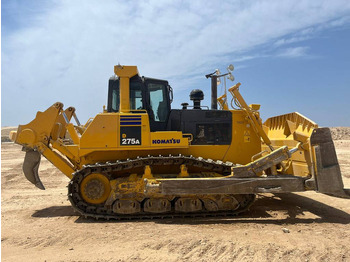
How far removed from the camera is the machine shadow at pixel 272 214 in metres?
5.85

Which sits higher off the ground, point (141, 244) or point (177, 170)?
point (177, 170)

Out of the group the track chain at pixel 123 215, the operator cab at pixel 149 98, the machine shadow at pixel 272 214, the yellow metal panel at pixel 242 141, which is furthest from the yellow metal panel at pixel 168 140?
the machine shadow at pixel 272 214

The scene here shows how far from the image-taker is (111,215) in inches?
241

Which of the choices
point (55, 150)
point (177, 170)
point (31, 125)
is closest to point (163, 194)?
point (177, 170)

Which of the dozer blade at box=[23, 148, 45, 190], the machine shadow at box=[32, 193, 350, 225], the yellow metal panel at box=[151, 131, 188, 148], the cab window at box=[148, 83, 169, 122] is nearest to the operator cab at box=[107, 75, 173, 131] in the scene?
the cab window at box=[148, 83, 169, 122]

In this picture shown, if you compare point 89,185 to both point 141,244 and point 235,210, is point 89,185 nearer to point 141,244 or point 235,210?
point 141,244

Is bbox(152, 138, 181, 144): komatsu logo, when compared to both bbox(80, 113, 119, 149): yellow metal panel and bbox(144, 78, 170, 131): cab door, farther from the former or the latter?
bbox(80, 113, 119, 149): yellow metal panel

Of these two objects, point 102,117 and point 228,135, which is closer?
point 102,117

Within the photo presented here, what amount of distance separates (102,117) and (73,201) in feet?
6.58

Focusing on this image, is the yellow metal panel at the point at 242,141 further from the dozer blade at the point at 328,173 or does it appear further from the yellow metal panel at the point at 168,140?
the dozer blade at the point at 328,173

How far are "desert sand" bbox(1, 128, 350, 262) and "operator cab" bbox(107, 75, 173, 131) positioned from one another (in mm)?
2470

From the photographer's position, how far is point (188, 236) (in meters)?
4.86

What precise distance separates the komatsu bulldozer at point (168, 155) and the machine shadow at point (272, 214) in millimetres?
232

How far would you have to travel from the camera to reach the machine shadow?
5852 millimetres
